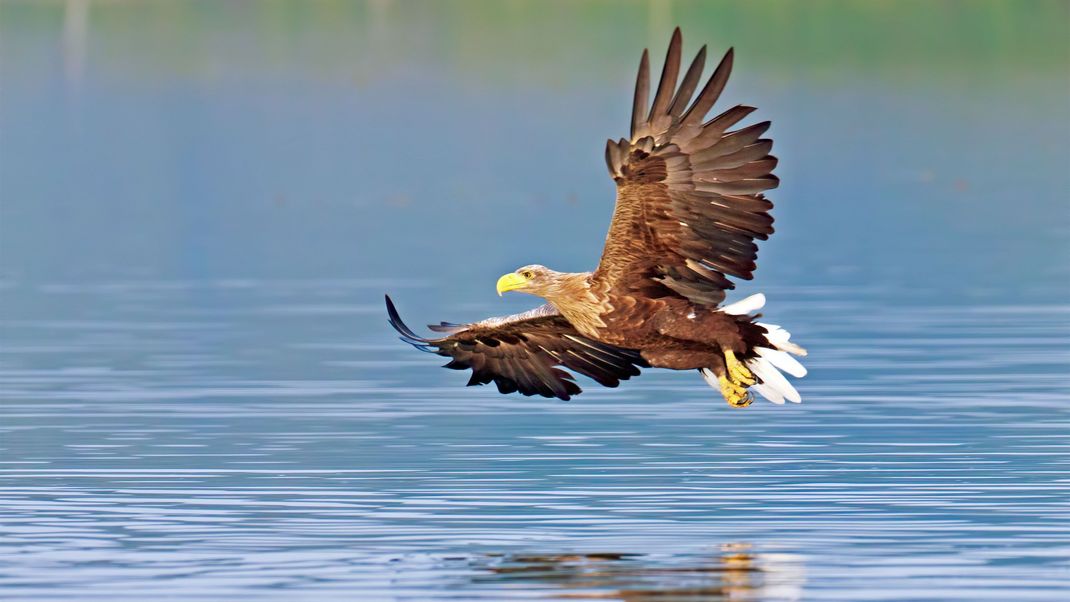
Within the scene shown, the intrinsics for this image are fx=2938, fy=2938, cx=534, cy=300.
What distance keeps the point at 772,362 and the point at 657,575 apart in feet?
10.3

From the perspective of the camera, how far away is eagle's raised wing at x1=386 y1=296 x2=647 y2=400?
1584cm

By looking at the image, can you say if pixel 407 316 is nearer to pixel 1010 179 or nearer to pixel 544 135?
pixel 1010 179

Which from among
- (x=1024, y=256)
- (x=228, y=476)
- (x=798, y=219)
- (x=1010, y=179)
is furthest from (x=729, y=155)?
(x=1010, y=179)

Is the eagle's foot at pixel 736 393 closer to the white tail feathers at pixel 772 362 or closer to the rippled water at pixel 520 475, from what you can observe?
the white tail feathers at pixel 772 362

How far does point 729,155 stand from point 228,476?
3.11m

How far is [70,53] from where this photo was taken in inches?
3457

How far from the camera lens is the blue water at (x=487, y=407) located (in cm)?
1235

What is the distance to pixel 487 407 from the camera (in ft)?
60.0


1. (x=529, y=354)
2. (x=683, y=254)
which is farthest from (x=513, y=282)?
(x=529, y=354)

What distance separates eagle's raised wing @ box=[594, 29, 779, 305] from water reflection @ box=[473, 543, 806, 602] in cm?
229

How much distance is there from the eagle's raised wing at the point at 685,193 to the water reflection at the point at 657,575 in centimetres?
229

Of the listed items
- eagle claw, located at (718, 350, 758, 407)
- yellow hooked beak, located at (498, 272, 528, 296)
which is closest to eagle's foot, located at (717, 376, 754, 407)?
eagle claw, located at (718, 350, 758, 407)

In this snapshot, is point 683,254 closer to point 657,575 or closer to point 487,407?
point 657,575

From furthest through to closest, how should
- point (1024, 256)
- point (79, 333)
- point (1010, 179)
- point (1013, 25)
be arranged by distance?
point (1013, 25)
point (1010, 179)
point (1024, 256)
point (79, 333)
